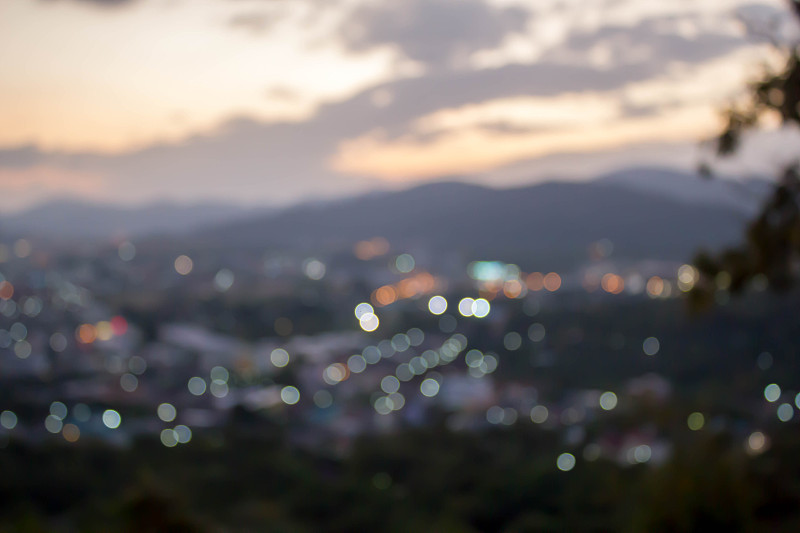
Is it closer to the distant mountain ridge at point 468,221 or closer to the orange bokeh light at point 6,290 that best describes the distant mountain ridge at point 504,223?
the distant mountain ridge at point 468,221

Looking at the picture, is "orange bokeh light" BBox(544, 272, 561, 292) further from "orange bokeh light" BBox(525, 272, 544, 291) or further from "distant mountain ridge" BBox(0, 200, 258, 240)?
"distant mountain ridge" BBox(0, 200, 258, 240)

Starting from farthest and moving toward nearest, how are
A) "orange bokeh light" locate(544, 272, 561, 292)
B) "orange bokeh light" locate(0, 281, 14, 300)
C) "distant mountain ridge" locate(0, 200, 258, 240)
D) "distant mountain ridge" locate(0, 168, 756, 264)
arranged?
"distant mountain ridge" locate(0, 168, 756, 264) → "distant mountain ridge" locate(0, 200, 258, 240) → "orange bokeh light" locate(544, 272, 561, 292) → "orange bokeh light" locate(0, 281, 14, 300)

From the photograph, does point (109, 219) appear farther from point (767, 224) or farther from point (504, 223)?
point (767, 224)

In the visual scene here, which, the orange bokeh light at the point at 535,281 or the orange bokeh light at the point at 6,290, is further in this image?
the orange bokeh light at the point at 535,281

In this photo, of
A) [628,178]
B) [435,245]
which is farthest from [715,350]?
[628,178]

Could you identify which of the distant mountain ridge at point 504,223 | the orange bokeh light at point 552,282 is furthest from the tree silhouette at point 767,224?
the distant mountain ridge at point 504,223

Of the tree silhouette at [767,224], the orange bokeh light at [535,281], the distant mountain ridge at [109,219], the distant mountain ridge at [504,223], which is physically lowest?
the orange bokeh light at [535,281]

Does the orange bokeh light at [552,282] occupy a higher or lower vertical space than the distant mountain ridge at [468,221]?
lower

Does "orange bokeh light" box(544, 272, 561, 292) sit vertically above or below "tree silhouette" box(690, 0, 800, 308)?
below

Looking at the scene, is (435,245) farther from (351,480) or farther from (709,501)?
(709,501)

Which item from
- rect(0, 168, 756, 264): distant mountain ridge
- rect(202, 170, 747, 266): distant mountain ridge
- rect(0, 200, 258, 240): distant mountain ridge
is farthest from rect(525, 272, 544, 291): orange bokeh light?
rect(0, 200, 258, 240): distant mountain ridge

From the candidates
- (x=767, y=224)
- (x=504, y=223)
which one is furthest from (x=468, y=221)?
(x=767, y=224)
